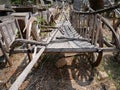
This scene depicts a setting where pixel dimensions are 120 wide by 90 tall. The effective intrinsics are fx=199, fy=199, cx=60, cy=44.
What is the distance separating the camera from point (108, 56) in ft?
20.2

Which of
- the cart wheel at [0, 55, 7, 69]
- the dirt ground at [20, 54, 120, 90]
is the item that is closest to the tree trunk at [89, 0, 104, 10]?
the dirt ground at [20, 54, 120, 90]

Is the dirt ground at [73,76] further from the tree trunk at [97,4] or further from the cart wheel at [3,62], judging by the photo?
the tree trunk at [97,4]

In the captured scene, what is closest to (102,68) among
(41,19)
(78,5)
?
(41,19)

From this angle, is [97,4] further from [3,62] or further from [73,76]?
[3,62]

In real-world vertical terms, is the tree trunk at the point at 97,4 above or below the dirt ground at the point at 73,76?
above

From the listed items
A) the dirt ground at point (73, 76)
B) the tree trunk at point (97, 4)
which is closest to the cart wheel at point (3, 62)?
the dirt ground at point (73, 76)

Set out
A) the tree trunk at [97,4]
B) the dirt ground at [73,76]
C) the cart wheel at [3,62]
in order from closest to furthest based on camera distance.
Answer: the dirt ground at [73,76] → the cart wheel at [3,62] → the tree trunk at [97,4]

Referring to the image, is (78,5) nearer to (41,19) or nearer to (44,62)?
(41,19)

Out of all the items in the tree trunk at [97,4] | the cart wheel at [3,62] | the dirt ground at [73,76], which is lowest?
the dirt ground at [73,76]

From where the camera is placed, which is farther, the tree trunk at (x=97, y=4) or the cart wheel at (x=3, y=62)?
the tree trunk at (x=97, y=4)

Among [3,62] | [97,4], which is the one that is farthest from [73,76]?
[97,4]

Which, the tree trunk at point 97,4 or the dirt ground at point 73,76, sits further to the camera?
the tree trunk at point 97,4

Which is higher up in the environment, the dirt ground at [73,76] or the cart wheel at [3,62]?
the cart wheel at [3,62]

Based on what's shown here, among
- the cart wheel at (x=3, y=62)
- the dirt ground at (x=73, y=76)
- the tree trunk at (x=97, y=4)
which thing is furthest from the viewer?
the tree trunk at (x=97, y=4)
